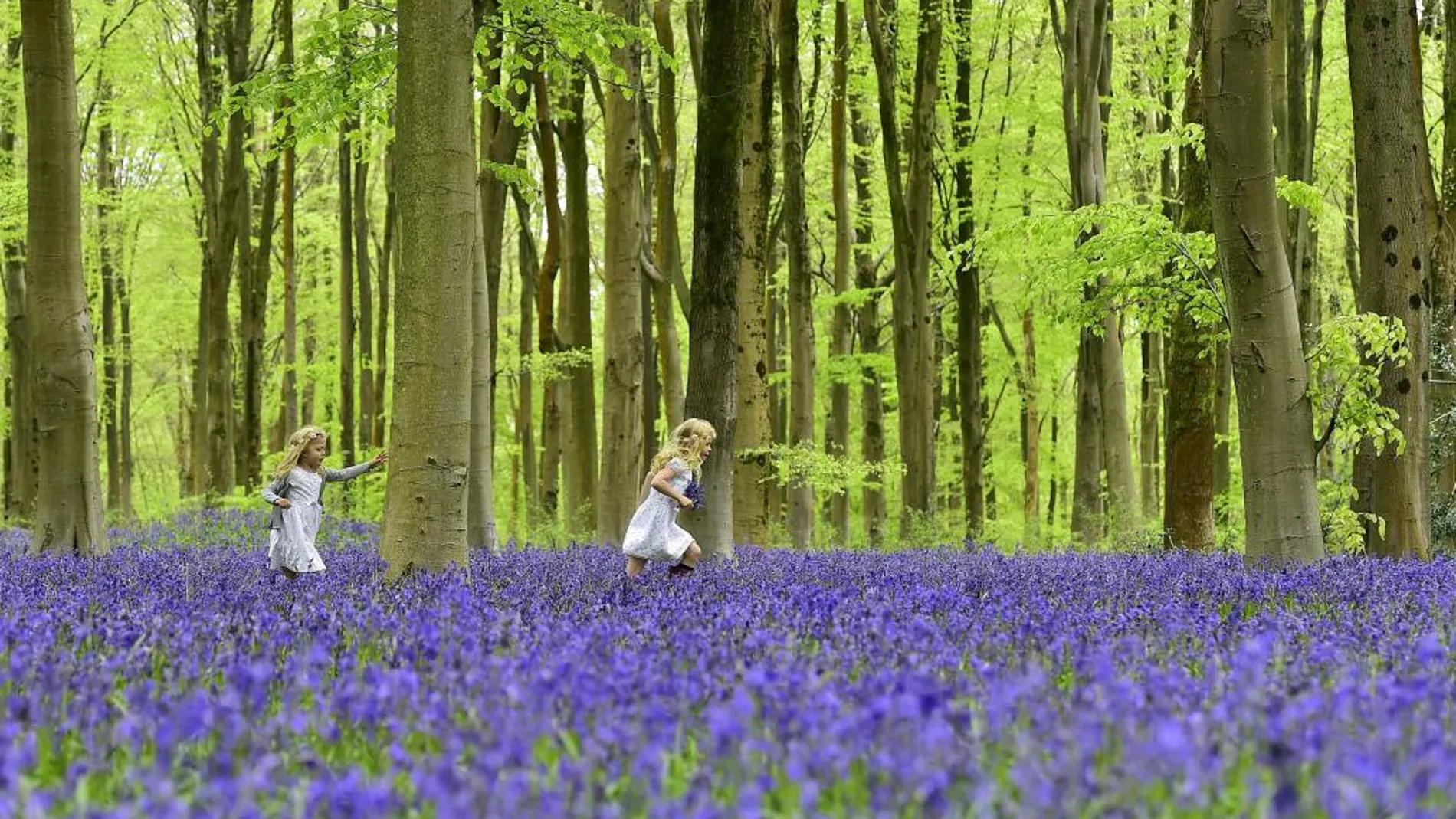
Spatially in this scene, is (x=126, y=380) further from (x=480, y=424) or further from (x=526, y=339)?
(x=480, y=424)

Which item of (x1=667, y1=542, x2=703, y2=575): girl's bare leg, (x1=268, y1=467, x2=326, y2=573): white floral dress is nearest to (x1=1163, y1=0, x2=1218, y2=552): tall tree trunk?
(x1=667, y1=542, x2=703, y2=575): girl's bare leg

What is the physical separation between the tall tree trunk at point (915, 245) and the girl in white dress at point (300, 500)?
415 inches

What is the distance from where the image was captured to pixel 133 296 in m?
35.5

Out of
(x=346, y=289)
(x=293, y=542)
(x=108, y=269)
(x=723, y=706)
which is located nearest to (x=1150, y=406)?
(x=346, y=289)

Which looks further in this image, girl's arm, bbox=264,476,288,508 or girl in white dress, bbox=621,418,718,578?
girl in white dress, bbox=621,418,718,578

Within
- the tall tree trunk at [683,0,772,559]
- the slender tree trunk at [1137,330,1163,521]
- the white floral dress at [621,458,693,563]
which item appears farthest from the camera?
the slender tree trunk at [1137,330,1163,521]

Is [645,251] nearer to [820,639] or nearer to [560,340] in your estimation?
[560,340]

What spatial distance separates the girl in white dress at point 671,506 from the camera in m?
9.22

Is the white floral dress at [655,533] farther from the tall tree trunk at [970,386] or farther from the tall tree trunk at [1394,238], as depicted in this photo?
the tall tree trunk at [970,386]

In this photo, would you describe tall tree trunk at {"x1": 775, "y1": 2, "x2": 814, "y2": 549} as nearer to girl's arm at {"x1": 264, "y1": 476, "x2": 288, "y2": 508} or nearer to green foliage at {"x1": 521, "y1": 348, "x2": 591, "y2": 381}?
green foliage at {"x1": 521, "y1": 348, "x2": 591, "y2": 381}

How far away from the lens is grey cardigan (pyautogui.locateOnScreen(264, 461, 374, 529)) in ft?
29.8

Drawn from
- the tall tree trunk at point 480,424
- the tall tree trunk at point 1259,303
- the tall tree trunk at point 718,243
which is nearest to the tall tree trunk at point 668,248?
the tall tree trunk at point 480,424

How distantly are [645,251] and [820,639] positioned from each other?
47.5 ft

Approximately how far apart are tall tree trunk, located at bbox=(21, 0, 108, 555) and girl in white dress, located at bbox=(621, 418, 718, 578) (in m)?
4.16
